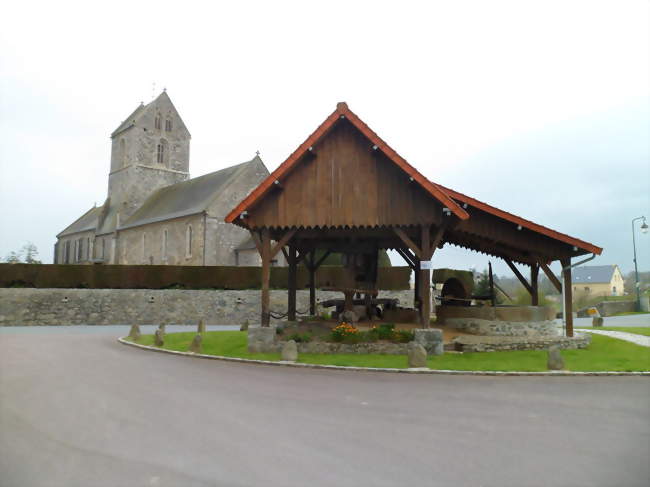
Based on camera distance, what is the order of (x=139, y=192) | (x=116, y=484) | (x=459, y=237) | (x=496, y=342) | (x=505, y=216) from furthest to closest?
(x=139, y=192) → (x=459, y=237) → (x=505, y=216) → (x=496, y=342) → (x=116, y=484)

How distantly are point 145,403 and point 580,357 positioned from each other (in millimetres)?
10750

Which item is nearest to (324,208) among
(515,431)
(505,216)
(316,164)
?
(316,164)

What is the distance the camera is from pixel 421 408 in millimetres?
7430

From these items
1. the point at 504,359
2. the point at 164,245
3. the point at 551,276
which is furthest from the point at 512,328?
the point at 164,245

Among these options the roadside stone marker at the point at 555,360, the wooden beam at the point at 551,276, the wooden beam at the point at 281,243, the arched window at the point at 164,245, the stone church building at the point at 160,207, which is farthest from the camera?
the arched window at the point at 164,245

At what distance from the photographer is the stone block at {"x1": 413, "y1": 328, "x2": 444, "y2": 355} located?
13.0 m

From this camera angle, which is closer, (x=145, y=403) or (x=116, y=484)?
(x=116, y=484)

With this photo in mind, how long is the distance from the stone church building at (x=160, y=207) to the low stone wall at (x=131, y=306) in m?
8.02

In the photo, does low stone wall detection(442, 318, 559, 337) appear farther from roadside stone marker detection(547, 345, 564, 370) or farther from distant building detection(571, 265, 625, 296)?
distant building detection(571, 265, 625, 296)

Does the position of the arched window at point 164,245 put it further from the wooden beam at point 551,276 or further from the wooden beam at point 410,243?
the wooden beam at point 551,276

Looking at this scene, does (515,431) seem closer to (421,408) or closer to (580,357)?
(421,408)

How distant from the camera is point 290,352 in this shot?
41.2 ft

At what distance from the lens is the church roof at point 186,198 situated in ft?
128

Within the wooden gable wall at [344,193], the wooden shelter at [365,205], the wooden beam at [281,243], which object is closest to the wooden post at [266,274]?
the wooden shelter at [365,205]
